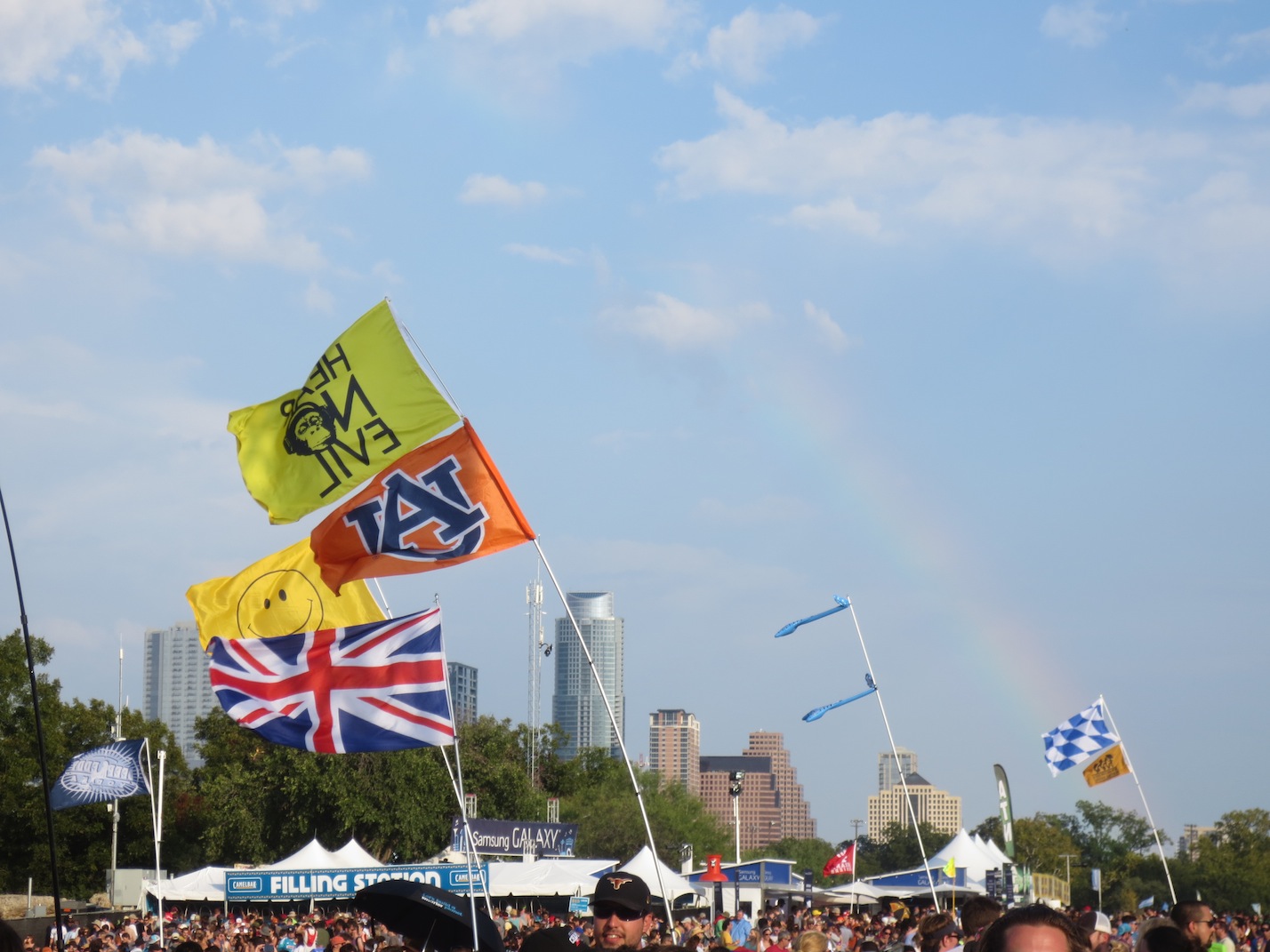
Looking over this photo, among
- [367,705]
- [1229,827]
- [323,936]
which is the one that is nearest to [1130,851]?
[1229,827]

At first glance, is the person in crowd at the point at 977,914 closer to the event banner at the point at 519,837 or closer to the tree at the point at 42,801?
the event banner at the point at 519,837

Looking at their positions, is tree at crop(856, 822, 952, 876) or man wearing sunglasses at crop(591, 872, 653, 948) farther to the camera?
tree at crop(856, 822, 952, 876)

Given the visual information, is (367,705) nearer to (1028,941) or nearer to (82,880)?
(1028,941)

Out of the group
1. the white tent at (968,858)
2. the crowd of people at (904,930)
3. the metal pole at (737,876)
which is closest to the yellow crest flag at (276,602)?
the crowd of people at (904,930)

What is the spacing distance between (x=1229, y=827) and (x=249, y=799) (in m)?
80.0

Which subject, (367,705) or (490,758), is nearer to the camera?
(367,705)

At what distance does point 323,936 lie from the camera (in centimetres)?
2289

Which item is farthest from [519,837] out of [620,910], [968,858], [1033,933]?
[1033,933]

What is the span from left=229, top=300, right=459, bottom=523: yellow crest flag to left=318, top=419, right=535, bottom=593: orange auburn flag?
0.17m

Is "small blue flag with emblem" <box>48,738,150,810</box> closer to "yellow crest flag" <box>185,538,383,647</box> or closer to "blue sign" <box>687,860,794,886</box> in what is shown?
"yellow crest flag" <box>185,538,383,647</box>

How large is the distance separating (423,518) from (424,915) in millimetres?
5022

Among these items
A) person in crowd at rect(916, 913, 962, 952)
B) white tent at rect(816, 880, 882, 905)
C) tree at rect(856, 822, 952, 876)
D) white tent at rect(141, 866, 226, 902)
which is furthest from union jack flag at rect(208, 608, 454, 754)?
tree at rect(856, 822, 952, 876)

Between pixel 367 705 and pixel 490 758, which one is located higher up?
pixel 490 758

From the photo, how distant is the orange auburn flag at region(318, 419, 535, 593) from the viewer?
1154cm
